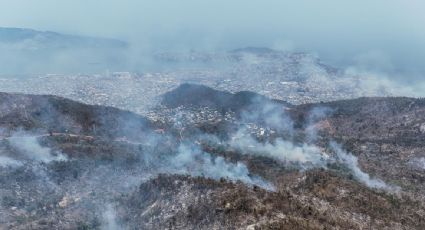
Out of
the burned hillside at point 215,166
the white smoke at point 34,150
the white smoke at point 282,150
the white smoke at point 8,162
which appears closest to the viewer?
the burned hillside at point 215,166

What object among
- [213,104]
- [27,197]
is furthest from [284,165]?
[213,104]

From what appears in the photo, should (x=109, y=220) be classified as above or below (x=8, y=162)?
above

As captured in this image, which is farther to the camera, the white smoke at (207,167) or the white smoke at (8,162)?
the white smoke at (8,162)

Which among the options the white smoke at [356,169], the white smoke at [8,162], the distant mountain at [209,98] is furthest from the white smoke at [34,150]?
the distant mountain at [209,98]

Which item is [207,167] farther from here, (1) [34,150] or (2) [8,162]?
(2) [8,162]

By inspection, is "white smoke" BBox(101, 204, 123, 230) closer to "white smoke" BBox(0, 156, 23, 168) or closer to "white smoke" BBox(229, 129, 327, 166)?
"white smoke" BBox(0, 156, 23, 168)

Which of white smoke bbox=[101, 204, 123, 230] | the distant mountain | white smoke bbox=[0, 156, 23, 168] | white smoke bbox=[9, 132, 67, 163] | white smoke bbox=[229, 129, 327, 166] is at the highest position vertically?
white smoke bbox=[101, 204, 123, 230]

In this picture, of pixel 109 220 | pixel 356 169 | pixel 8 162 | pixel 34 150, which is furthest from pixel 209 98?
pixel 109 220

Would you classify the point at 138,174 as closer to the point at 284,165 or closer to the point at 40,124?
the point at 284,165

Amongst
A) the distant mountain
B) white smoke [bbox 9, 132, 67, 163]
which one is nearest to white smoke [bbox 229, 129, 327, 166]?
white smoke [bbox 9, 132, 67, 163]

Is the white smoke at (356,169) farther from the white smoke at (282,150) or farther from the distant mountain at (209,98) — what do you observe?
the distant mountain at (209,98)

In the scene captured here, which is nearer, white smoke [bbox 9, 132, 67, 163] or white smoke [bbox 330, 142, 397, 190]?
white smoke [bbox 330, 142, 397, 190]
